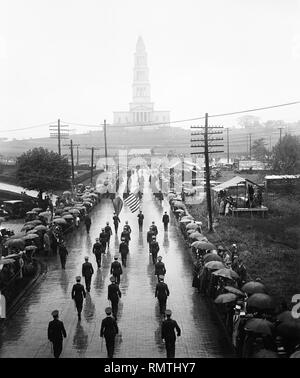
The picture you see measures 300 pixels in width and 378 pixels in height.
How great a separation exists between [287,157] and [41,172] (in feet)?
99.1

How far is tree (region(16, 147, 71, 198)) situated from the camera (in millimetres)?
44969

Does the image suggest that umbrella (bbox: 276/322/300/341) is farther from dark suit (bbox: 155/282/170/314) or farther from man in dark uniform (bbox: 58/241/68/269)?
man in dark uniform (bbox: 58/241/68/269)

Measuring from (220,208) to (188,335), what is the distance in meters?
25.8

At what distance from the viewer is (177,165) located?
70.3 meters

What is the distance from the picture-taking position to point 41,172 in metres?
45.2

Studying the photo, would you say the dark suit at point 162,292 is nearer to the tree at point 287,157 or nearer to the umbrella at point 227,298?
the umbrella at point 227,298

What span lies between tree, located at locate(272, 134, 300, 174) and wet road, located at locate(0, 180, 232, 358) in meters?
36.3

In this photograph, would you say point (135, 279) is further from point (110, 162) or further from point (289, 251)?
point (110, 162)

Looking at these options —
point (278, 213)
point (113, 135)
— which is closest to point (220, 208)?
→ point (278, 213)

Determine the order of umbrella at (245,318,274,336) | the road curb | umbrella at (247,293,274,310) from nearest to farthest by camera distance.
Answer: umbrella at (245,318,274,336)
umbrella at (247,293,274,310)
the road curb

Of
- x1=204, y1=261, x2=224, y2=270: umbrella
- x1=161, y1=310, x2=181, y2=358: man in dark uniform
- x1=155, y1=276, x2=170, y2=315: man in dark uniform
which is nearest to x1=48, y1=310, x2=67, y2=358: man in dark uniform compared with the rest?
x1=161, y1=310, x2=181, y2=358: man in dark uniform

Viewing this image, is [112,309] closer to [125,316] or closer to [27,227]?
[125,316]

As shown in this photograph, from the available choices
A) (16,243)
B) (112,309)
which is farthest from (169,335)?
(16,243)

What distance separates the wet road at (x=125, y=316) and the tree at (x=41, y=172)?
19.5m
